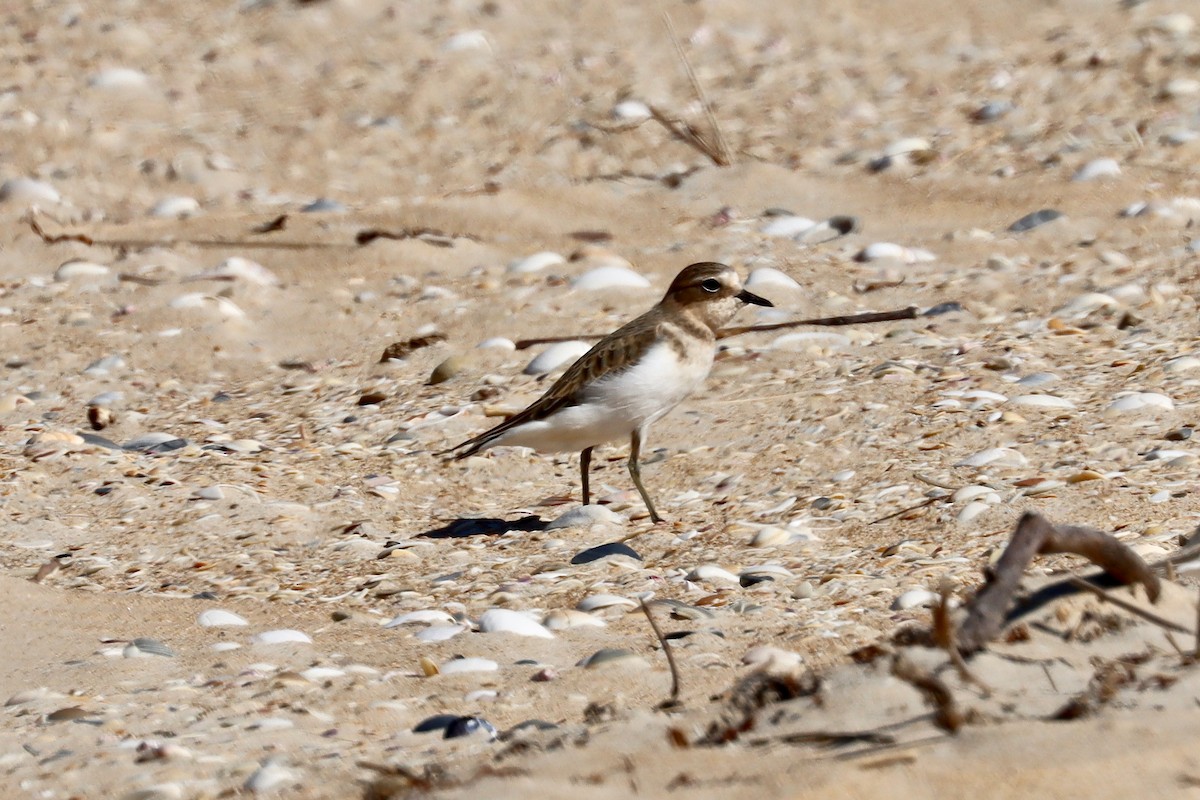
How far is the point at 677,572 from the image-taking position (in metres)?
4.65

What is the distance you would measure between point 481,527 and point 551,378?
4.67ft

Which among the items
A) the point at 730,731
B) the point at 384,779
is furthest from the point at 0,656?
the point at 730,731

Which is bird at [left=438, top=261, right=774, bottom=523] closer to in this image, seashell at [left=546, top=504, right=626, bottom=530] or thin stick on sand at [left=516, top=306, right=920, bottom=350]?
seashell at [left=546, top=504, right=626, bottom=530]

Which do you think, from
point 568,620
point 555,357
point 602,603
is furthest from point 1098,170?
point 568,620

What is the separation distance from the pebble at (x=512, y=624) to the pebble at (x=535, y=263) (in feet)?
12.4

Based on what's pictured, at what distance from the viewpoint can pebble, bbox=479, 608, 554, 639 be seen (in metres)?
4.12

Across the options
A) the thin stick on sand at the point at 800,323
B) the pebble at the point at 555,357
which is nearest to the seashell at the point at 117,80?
the thin stick on sand at the point at 800,323

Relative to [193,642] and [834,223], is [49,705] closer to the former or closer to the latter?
[193,642]

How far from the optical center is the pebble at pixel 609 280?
7438 mm

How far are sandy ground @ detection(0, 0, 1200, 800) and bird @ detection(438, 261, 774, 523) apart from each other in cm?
28

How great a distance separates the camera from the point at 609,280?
7453 mm

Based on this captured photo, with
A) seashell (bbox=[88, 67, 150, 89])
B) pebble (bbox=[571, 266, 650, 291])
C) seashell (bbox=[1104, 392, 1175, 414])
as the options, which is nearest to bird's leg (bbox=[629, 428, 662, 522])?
seashell (bbox=[1104, 392, 1175, 414])

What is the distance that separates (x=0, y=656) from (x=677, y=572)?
1880mm

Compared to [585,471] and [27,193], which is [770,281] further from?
[27,193]
